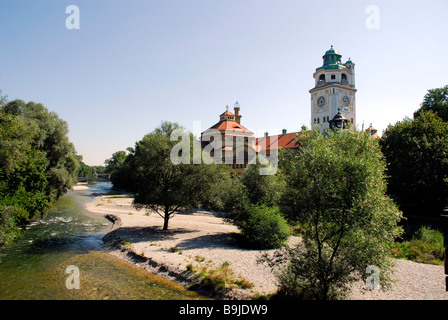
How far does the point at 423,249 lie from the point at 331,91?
2821 inches

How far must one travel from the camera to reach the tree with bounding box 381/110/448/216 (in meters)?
32.5

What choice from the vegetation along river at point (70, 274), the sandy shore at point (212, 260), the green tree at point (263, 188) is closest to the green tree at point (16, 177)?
the vegetation along river at point (70, 274)

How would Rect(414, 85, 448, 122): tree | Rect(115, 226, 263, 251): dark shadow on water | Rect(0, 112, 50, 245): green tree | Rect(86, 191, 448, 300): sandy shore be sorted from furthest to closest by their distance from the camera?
Rect(414, 85, 448, 122): tree < Rect(115, 226, 263, 251): dark shadow on water < Rect(0, 112, 50, 245): green tree < Rect(86, 191, 448, 300): sandy shore

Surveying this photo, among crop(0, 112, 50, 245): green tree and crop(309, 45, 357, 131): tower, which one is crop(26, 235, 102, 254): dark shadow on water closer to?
crop(0, 112, 50, 245): green tree

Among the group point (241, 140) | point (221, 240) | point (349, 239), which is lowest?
point (221, 240)

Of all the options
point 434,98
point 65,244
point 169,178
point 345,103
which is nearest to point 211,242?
point 169,178

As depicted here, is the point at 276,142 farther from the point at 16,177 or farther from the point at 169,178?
the point at 16,177

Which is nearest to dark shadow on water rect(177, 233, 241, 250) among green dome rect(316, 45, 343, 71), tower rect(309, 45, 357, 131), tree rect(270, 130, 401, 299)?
tree rect(270, 130, 401, 299)

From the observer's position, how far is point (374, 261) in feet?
35.4

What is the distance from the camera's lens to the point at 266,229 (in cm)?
2289

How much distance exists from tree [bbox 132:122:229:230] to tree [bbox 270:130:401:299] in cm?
1634
